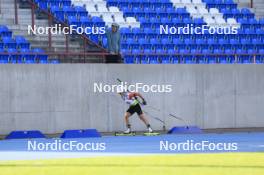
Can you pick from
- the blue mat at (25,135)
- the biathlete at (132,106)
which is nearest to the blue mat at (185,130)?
the biathlete at (132,106)

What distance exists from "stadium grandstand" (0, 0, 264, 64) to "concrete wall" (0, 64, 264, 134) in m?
0.65

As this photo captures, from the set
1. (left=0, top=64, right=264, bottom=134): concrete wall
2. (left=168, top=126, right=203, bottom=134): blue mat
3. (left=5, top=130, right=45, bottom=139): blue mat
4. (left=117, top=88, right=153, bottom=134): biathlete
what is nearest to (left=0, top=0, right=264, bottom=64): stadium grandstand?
(left=0, top=64, right=264, bottom=134): concrete wall

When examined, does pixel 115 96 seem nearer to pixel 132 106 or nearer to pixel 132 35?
pixel 132 106

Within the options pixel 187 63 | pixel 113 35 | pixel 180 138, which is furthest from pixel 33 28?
pixel 180 138

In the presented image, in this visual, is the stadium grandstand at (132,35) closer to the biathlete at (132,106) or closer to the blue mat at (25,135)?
the biathlete at (132,106)

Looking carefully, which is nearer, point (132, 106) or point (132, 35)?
point (132, 106)

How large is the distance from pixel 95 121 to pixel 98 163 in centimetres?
875

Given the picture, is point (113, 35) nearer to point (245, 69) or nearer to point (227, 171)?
point (245, 69)

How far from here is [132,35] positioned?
956 inches

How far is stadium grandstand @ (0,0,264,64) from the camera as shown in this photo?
22047 mm

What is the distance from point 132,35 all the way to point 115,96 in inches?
144

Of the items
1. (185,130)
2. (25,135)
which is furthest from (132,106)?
(25,135)

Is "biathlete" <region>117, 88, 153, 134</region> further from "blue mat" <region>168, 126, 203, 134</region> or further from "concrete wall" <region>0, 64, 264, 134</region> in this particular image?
"blue mat" <region>168, 126, 203, 134</region>

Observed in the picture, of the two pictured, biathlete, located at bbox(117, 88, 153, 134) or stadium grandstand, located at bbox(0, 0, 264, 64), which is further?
stadium grandstand, located at bbox(0, 0, 264, 64)
